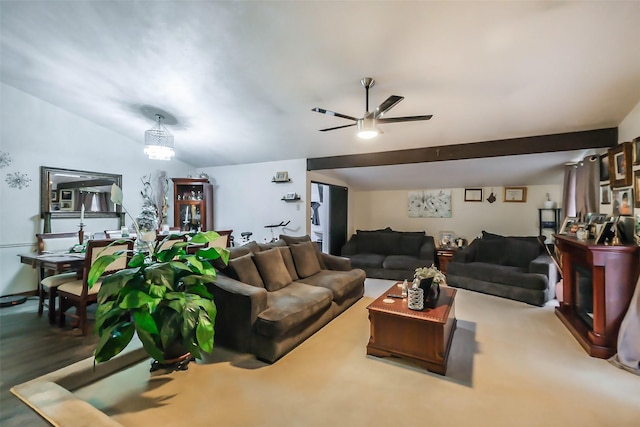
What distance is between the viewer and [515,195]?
5.41 meters

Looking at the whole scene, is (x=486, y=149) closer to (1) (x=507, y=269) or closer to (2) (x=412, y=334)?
(1) (x=507, y=269)

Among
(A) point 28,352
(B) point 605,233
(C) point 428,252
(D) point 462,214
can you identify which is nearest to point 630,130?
(B) point 605,233

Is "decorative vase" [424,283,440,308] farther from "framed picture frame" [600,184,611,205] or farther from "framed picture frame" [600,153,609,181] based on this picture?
"framed picture frame" [600,153,609,181]

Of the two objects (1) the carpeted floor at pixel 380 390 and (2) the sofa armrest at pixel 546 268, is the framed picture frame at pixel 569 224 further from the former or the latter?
(1) the carpeted floor at pixel 380 390

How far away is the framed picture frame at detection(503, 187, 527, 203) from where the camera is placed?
5352 mm

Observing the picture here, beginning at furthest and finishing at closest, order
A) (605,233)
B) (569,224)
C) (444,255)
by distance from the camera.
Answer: (444,255) < (569,224) < (605,233)

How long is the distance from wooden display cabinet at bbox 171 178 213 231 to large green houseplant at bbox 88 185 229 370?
13.7 feet

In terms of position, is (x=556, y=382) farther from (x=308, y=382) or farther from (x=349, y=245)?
(x=349, y=245)

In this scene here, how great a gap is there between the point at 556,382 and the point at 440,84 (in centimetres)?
279

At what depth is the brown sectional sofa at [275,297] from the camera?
8.25 ft

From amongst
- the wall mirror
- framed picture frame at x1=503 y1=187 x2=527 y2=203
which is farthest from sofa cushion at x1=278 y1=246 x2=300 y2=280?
framed picture frame at x1=503 y1=187 x2=527 y2=203

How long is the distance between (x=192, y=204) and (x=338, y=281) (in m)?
4.25

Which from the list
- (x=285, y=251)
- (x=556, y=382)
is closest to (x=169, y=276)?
(x=285, y=251)

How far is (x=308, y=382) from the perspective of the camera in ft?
7.22
